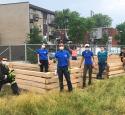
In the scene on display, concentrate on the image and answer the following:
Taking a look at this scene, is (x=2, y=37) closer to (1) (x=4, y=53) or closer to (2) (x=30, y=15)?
(2) (x=30, y=15)

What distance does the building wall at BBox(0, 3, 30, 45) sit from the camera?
7088cm

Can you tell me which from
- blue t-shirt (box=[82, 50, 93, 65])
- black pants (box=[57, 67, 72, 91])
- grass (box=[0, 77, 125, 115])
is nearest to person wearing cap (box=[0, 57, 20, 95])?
grass (box=[0, 77, 125, 115])

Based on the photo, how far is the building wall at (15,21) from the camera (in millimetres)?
70875

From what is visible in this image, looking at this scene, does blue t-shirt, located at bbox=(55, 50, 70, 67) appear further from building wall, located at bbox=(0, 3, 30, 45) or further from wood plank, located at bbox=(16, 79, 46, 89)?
building wall, located at bbox=(0, 3, 30, 45)

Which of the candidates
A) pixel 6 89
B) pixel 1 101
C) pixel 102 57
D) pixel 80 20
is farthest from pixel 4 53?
pixel 80 20

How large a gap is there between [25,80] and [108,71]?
213 inches

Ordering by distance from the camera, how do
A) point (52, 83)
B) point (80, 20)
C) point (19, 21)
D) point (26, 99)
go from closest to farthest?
point (26, 99) < point (52, 83) < point (19, 21) < point (80, 20)

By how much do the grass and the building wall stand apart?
2269 inches

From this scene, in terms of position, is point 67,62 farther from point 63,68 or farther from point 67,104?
point 67,104

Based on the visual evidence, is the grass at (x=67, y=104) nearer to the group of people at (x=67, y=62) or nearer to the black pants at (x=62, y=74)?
the black pants at (x=62, y=74)

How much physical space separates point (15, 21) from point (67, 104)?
60562 millimetres

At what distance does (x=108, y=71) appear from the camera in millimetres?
19578

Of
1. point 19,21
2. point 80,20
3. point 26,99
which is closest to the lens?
point 26,99

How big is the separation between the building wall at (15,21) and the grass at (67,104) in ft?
189
